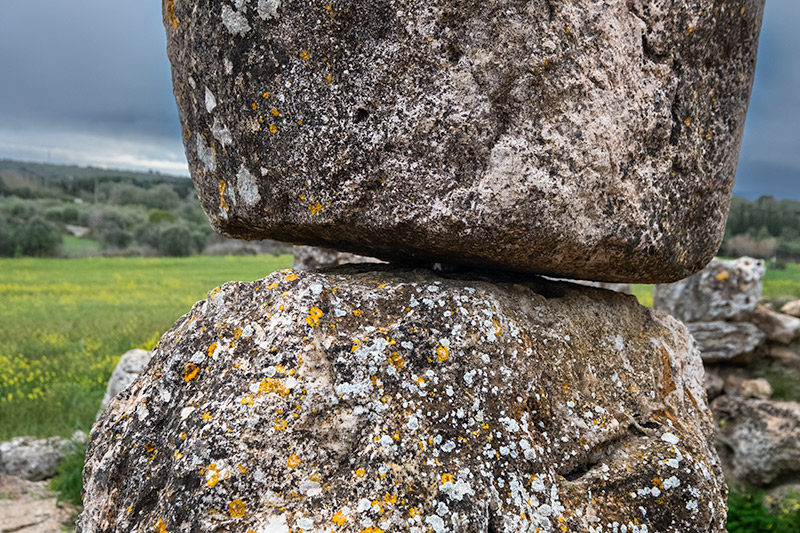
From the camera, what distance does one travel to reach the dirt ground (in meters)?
5.38

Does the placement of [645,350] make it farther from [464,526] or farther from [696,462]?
[464,526]

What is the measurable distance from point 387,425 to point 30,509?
529 centimetres

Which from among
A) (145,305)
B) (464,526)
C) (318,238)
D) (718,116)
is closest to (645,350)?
(718,116)

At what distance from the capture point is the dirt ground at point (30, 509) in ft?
17.7

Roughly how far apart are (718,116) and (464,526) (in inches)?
69.4

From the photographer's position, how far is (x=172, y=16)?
95.7 inches

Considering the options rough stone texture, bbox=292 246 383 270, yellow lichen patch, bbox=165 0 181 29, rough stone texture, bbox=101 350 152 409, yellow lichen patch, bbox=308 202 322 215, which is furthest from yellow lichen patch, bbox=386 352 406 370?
rough stone texture, bbox=101 350 152 409

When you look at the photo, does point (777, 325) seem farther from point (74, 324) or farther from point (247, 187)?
point (74, 324)

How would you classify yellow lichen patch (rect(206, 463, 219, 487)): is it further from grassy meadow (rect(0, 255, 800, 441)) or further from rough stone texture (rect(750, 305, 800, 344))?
rough stone texture (rect(750, 305, 800, 344))

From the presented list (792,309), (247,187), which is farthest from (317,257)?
(792,309)

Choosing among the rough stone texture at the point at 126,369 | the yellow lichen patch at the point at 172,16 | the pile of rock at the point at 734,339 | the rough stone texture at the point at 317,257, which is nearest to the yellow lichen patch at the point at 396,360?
the yellow lichen patch at the point at 172,16

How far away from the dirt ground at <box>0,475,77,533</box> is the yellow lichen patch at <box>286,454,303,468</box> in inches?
181

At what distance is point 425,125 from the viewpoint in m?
2.00

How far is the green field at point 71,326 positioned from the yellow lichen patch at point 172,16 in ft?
18.5
